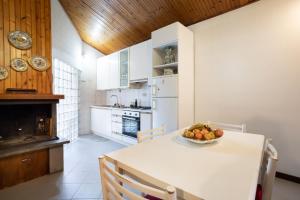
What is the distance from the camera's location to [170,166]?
90 centimetres

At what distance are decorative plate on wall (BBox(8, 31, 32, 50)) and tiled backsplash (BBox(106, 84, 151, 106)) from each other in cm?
251

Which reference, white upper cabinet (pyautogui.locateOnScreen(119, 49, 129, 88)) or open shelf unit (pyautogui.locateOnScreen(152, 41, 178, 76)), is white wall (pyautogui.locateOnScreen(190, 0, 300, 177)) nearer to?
open shelf unit (pyautogui.locateOnScreen(152, 41, 178, 76))

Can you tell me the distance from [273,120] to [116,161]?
7.64 ft

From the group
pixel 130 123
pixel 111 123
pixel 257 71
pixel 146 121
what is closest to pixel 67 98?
pixel 111 123

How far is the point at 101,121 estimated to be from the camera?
4.57 m

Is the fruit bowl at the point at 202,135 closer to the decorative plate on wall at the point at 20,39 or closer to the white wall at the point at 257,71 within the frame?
the white wall at the point at 257,71

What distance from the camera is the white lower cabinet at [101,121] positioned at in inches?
169

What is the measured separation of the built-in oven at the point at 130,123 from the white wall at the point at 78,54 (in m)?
1.84

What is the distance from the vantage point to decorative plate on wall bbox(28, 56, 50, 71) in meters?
2.48

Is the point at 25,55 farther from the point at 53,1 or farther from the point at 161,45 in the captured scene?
the point at 161,45

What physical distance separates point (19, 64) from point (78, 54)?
2.33 m

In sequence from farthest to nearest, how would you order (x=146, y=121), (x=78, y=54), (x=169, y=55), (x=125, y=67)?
(x=78, y=54), (x=125, y=67), (x=146, y=121), (x=169, y=55)

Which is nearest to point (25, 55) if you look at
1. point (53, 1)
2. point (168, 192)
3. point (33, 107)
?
point (33, 107)

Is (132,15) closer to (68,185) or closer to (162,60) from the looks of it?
(162,60)
